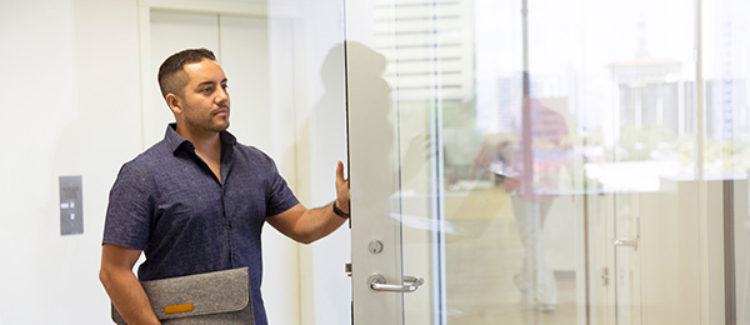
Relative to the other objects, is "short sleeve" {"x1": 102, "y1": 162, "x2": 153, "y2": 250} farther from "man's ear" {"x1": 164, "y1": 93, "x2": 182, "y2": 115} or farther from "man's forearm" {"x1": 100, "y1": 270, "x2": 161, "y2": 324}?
"man's ear" {"x1": 164, "y1": 93, "x2": 182, "y2": 115}

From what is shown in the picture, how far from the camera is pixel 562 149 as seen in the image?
1.92 m

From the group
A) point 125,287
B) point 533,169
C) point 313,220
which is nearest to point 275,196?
point 313,220

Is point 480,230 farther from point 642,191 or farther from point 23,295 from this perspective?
point 23,295

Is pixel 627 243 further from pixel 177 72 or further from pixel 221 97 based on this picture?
pixel 177 72

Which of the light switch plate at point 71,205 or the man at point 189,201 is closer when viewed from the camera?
the man at point 189,201

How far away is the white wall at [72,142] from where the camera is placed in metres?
2.57

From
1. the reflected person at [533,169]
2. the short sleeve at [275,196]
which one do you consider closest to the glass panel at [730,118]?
the reflected person at [533,169]

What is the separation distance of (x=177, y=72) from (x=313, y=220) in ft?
1.91

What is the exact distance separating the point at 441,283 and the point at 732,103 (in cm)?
98

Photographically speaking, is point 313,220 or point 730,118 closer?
point 730,118

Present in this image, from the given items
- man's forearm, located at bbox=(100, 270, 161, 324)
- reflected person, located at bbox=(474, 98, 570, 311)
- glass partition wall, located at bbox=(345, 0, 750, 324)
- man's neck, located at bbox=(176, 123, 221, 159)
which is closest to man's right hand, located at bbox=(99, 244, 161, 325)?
man's forearm, located at bbox=(100, 270, 161, 324)

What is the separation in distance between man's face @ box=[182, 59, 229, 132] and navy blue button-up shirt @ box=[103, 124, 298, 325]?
0.22ft

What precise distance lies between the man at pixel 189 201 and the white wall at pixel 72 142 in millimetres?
597

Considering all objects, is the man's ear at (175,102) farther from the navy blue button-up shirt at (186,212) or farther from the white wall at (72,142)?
the white wall at (72,142)
